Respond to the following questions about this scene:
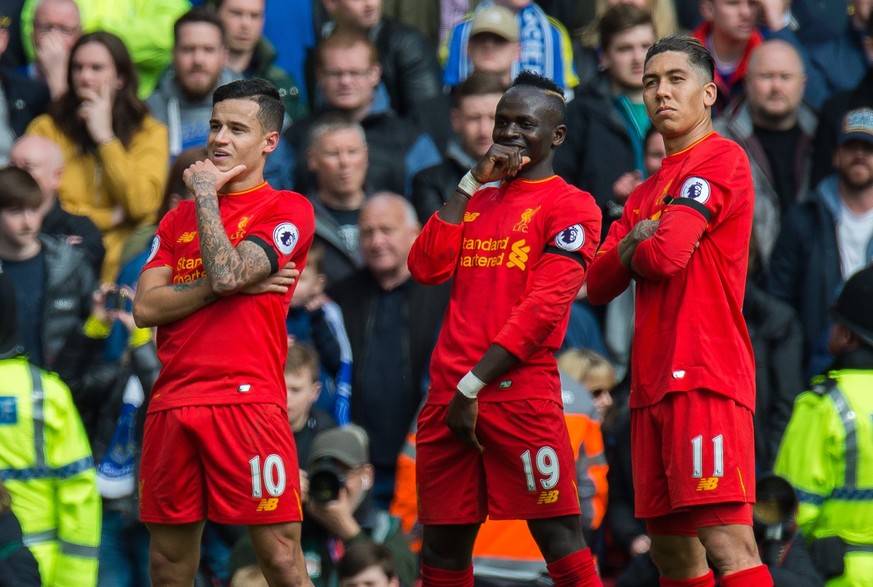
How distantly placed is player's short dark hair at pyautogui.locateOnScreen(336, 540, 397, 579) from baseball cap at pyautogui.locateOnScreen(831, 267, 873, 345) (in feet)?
8.10

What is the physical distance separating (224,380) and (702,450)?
6.41 ft

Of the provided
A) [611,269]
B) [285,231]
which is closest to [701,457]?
[611,269]

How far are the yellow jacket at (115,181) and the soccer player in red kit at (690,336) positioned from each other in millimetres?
4257

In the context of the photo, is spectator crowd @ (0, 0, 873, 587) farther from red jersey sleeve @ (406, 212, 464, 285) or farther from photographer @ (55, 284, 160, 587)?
red jersey sleeve @ (406, 212, 464, 285)

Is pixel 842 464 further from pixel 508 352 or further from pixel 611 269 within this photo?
pixel 508 352

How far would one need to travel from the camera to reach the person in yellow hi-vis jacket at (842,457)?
8188mm

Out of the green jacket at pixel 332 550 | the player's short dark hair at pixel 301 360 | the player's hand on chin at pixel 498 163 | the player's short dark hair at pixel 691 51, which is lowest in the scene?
the green jacket at pixel 332 550

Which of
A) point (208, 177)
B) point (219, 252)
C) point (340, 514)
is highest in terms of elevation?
point (208, 177)

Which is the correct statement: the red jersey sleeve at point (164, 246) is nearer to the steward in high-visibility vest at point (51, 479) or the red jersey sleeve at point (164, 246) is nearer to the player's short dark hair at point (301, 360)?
the steward in high-visibility vest at point (51, 479)

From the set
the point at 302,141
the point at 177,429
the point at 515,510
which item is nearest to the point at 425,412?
the point at 515,510

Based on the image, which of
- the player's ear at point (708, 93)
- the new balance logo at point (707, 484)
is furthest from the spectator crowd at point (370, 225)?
the player's ear at point (708, 93)

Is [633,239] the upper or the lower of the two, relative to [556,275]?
upper

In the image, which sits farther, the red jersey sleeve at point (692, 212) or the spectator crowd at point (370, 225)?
the spectator crowd at point (370, 225)

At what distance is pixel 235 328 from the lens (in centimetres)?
702
